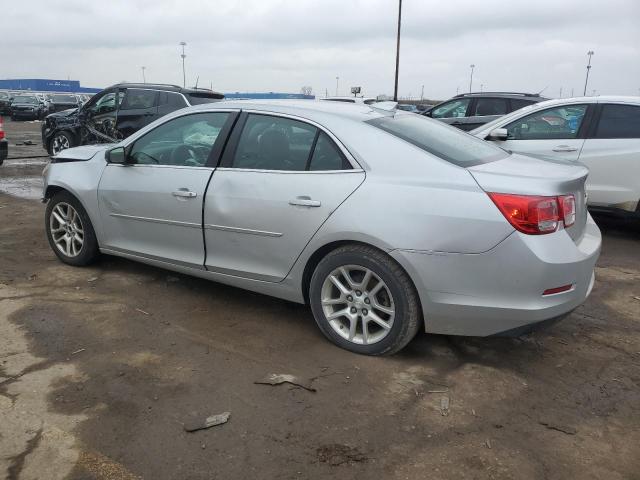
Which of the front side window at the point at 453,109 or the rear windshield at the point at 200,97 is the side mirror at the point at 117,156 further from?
the front side window at the point at 453,109

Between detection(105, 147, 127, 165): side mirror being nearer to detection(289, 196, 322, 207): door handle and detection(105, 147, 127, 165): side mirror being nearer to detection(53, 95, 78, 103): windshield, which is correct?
detection(289, 196, 322, 207): door handle

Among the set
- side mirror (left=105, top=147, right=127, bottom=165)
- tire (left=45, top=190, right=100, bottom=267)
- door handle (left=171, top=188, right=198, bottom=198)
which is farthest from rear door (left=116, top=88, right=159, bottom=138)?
door handle (left=171, top=188, right=198, bottom=198)

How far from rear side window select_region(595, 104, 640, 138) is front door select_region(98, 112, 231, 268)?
185 inches

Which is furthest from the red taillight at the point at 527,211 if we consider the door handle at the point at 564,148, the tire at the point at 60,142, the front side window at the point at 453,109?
the tire at the point at 60,142

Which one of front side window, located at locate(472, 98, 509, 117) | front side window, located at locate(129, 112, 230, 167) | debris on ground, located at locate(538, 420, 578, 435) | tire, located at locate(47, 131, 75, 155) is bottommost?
debris on ground, located at locate(538, 420, 578, 435)

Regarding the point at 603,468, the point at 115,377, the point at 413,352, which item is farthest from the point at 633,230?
the point at 115,377

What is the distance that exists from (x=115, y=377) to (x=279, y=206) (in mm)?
1411

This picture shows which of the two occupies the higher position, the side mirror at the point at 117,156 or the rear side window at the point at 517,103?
the rear side window at the point at 517,103

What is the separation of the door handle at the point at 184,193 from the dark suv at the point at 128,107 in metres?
6.62

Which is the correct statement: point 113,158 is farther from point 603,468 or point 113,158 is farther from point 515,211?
point 603,468

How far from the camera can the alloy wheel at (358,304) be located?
11.1 feet

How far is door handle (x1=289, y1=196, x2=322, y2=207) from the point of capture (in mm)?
3469

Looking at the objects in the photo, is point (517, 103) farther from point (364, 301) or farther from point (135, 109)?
point (364, 301)

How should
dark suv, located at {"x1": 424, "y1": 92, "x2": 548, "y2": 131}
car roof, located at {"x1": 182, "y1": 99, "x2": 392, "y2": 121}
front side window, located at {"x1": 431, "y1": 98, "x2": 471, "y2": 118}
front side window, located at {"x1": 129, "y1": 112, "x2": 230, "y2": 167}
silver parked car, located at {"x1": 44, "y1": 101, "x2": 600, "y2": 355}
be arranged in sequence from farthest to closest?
front side window, located at {"x1": 431, "y1": 98, "x2": 471, "y2": 118} → dark suv, located at {"x1": 424, "y1": 92, "x2": 548, "y2": 131} → front side window, located at {"x1": 129, "y1": 112, "x2": 230, "y2": 167} → car roof, located at {"x1": 182, "y1": 99, "x2": 392, "y2": 121} → silver parked car, located at {"x1": 44, "y1": 101, "x2": 600, "y2": 355}
